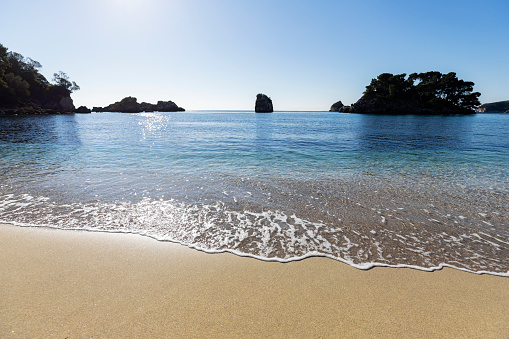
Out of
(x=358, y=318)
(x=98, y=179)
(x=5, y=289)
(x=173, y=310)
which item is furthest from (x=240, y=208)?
(x=98, y=179)

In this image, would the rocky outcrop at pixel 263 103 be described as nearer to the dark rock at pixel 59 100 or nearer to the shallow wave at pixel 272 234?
the dark rock at pixel 59 100

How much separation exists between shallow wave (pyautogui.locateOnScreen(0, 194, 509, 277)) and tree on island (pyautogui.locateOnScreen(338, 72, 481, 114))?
13430 centimetres

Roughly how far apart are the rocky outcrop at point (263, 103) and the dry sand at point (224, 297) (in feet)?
581

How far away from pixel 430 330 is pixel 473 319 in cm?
75

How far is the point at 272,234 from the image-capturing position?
5320mm

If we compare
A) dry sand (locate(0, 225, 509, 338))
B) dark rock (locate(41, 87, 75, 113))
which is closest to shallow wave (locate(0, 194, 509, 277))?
dry sand (locate(0, 225, 509, 338))

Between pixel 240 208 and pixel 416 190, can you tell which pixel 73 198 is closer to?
pixel 240 208

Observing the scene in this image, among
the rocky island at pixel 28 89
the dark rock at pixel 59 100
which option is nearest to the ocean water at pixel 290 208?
the rocky island at pixel 28 89

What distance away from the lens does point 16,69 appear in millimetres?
102250

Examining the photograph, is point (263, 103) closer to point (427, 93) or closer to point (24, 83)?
point (427, 93)

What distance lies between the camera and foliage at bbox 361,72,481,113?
4471 inches

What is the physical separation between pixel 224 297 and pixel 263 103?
588 feet

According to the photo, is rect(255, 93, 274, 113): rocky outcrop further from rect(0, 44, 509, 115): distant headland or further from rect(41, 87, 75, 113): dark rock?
rect(41, 87, 75, 113): dark rock

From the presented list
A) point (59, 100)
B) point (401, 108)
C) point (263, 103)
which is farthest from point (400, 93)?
point (59, 100)
